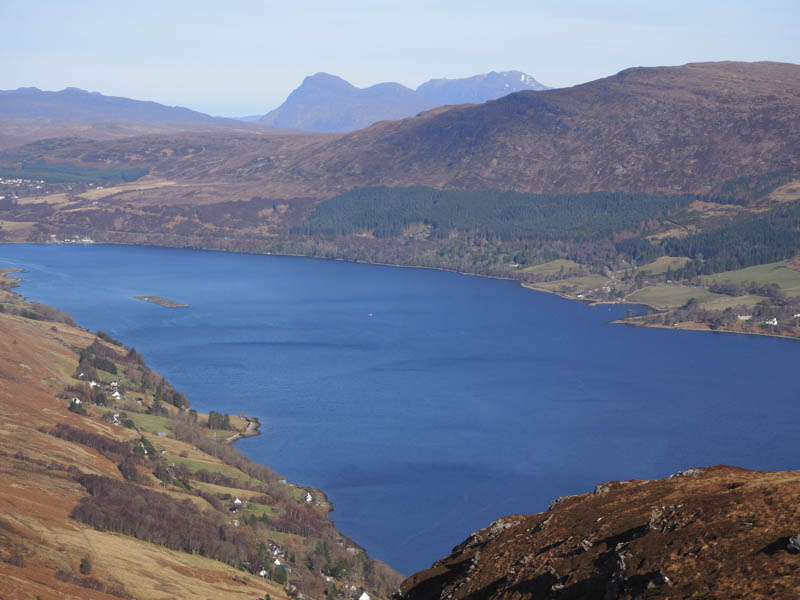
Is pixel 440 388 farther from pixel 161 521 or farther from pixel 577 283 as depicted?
pixel 577 283

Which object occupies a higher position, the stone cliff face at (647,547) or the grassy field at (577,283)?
the stone cliff face at (647,547)

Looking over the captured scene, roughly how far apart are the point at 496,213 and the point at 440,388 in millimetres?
109598

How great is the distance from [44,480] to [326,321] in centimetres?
6029

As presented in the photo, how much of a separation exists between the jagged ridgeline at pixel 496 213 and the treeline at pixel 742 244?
15.7m

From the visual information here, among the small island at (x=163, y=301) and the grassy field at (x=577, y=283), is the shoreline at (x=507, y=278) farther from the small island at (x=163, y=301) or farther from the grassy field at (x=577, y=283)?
the small island at (x=163, y=301)

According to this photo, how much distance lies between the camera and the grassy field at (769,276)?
117 metres

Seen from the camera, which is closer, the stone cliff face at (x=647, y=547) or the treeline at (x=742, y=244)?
the stone cliff face at (x=647, y=547)

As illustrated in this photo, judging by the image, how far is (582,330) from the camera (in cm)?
10312

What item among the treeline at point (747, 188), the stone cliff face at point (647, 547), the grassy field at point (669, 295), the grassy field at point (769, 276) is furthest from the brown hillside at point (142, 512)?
the treeline at point (747, 188)

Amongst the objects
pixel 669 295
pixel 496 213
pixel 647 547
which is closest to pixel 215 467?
pixel 647 547

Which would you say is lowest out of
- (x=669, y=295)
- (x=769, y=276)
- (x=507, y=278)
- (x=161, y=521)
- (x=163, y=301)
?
(x=161, y=521)

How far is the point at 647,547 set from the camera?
1703 cm

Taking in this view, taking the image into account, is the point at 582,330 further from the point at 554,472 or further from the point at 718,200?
the point at 718,200

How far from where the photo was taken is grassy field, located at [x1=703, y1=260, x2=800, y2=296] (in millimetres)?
117481
